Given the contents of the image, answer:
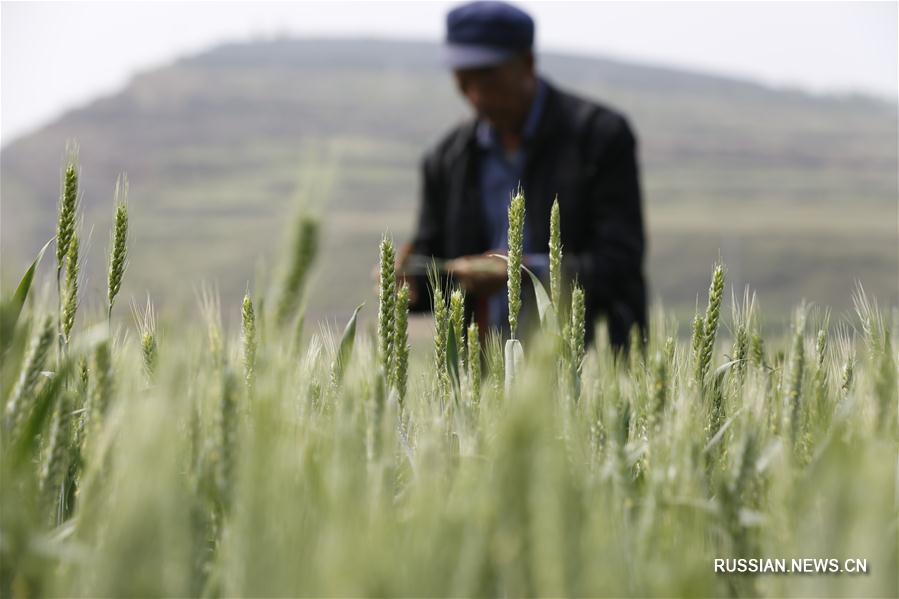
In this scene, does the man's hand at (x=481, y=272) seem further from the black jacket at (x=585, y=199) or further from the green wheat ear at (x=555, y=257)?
the green wheat ear at (x=555, y=257)

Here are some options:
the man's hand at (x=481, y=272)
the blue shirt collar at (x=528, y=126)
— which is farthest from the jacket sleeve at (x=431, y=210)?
the man's hand at (x=481, y=272)

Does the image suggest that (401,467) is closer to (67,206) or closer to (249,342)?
(249,342)

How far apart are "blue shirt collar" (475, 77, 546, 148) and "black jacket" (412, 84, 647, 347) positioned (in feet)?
0.08

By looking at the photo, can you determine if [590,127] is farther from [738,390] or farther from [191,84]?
[191,84]

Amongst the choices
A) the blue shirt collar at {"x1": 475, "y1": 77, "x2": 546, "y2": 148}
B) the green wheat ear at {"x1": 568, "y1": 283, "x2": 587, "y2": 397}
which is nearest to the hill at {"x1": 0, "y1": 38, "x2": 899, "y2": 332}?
the blue shirt collar at {"x1": 475, "y1": 77, "x2": 546, "y2": 148}

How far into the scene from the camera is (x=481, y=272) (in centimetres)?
238

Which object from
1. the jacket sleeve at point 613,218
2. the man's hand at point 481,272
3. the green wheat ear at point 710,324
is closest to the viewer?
the green wheat ear at point 710,324

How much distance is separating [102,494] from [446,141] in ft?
11.8

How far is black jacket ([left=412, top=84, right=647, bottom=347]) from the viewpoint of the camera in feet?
11.8

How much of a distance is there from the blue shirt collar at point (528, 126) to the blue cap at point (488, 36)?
0.21 metres

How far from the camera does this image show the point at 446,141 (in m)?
4.12

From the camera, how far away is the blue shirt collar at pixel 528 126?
3.83m

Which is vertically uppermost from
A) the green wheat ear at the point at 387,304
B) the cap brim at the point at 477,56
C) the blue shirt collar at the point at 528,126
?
the cap brim at the point at 477,56

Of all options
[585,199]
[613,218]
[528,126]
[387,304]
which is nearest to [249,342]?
[387,304]
